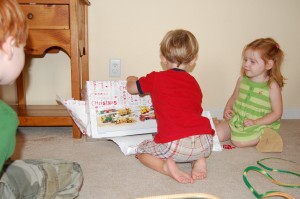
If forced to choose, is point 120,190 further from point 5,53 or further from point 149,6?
point 149,6

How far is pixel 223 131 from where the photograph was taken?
4.33 ft

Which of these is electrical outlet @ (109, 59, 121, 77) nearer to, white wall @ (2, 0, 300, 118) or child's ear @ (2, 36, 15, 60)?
white wall @ (2, 0, 300, 118)

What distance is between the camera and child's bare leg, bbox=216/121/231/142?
131 centimetres

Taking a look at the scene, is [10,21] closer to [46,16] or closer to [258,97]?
[46,16]

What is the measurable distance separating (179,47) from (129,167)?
43 centimetres

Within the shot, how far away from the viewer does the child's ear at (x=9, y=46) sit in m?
0.55

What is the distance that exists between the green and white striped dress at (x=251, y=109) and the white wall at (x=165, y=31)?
0.87ft

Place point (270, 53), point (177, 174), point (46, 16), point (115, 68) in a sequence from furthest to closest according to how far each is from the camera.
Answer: point (115, 68) < point (270, 53) < point (46, 16) < point (177, 174)

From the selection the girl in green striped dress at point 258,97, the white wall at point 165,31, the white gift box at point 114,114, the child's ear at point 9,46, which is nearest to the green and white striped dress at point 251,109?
the girl in green striped dress at point 258,97

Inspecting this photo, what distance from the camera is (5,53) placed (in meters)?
0.56

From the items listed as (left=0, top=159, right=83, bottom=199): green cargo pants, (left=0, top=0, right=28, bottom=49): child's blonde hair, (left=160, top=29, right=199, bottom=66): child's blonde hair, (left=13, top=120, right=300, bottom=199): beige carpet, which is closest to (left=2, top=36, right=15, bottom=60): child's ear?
(left=0, top=0, right=28, bottom=49): child's blonde hair

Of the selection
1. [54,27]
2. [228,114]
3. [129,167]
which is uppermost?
Result: [54,27]

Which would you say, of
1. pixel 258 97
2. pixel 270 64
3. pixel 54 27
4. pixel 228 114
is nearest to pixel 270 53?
pixel 270 64

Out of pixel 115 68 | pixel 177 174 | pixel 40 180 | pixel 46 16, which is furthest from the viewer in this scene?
pixel 115 68
